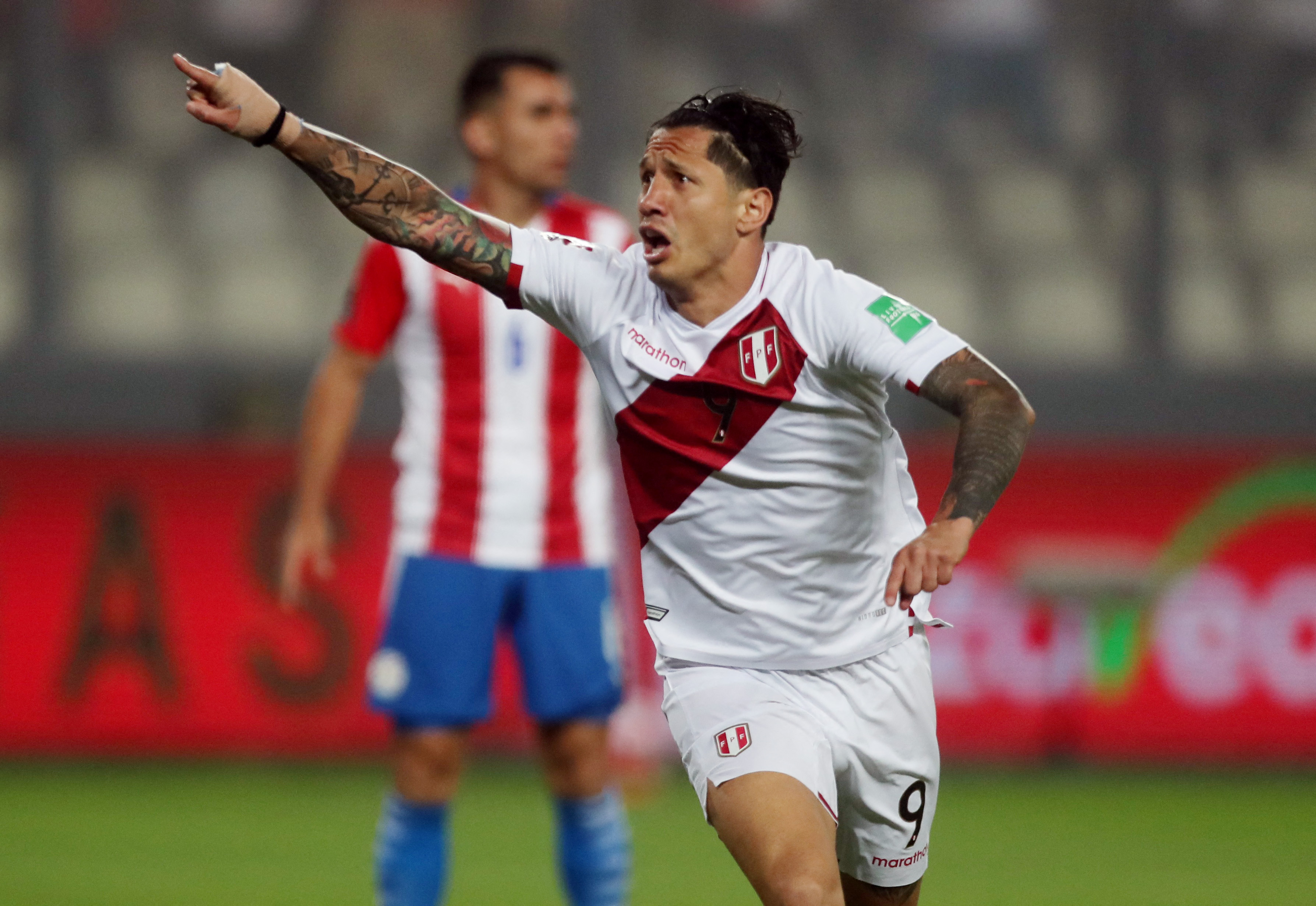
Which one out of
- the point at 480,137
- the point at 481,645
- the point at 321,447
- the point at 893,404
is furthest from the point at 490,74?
the point at 893,404

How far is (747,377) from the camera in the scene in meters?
3.31

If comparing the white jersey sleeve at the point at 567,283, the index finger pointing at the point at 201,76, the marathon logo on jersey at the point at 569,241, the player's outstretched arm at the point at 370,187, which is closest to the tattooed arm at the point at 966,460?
the white jersey sleeve at the point at 567,283

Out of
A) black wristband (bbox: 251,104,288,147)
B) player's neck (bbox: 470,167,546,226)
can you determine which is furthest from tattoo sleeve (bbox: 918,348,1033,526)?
player's neck (bbox: 470,167,546,226)

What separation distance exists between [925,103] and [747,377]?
25.2 feet

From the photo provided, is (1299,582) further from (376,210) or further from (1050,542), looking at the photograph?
(376,210)

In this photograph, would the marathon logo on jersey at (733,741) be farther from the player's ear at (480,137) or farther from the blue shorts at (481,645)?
the player's ear at (480,137)

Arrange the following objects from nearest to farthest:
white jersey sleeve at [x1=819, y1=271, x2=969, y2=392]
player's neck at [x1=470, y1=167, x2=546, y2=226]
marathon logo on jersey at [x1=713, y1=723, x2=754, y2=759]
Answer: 1. white jersey sleeve at [x1=819, y1=271, x2=969, y2=392]
2. marathon logo on jersey at [x1=713, y1=723, x2=754, y2=759]
3. player's neck at [x1=470, y1=167, x2=546, y2=226]

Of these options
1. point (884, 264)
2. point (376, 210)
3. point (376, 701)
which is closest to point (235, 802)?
point (376, 701)

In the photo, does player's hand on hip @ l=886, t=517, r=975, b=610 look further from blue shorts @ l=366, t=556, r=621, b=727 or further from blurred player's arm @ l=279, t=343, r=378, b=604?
blurred player's arm @ l=279, t=343, r=378, b=604

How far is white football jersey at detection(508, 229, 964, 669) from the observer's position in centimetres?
332

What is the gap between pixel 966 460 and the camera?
3.01 meters

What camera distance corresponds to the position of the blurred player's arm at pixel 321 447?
15.4ft

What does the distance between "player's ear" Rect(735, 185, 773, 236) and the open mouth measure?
0.48ft

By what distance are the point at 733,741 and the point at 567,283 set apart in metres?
0.90
